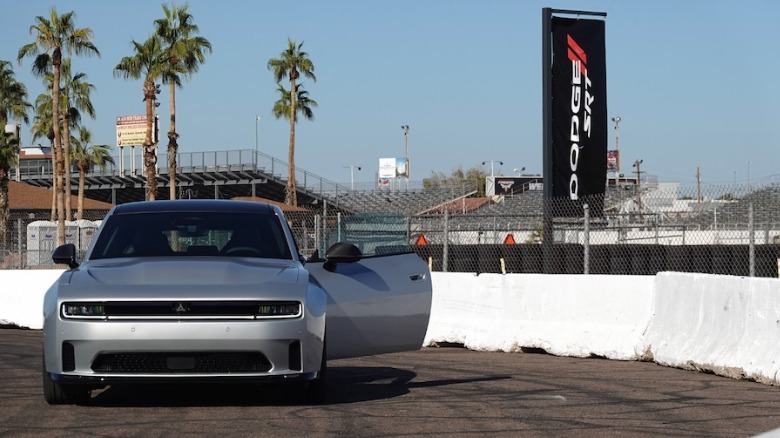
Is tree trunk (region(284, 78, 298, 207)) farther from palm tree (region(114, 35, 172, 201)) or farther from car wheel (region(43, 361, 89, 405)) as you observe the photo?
car wheel (region(43, 361, 89, 405))

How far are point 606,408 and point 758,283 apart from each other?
2785mm

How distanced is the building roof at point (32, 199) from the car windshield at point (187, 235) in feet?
234

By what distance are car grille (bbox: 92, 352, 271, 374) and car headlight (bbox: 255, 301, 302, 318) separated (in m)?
0.27

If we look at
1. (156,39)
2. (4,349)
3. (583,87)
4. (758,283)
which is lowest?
(4,349)

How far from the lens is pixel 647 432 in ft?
24.8

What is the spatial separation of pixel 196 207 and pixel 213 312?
75.1 inches

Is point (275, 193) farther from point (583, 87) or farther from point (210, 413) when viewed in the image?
point (210, 413)

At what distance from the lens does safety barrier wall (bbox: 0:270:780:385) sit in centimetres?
1085

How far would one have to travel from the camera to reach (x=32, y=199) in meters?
81.2

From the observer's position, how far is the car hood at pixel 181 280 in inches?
316

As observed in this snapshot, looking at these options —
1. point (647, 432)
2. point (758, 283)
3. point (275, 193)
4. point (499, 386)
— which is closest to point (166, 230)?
point (499, 386)

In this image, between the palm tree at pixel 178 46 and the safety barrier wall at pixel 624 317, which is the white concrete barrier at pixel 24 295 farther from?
the palm tree at pixel 178 46

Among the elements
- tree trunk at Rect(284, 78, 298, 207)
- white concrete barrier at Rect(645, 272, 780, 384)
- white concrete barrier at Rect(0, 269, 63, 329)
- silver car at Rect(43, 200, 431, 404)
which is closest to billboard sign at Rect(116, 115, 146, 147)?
tree trunk at Rect(284, 78, 298, 207)

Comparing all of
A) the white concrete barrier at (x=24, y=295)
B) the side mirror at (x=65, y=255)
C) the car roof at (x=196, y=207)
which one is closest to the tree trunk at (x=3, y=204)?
the white concrete barrier at (x=24, y=295)
